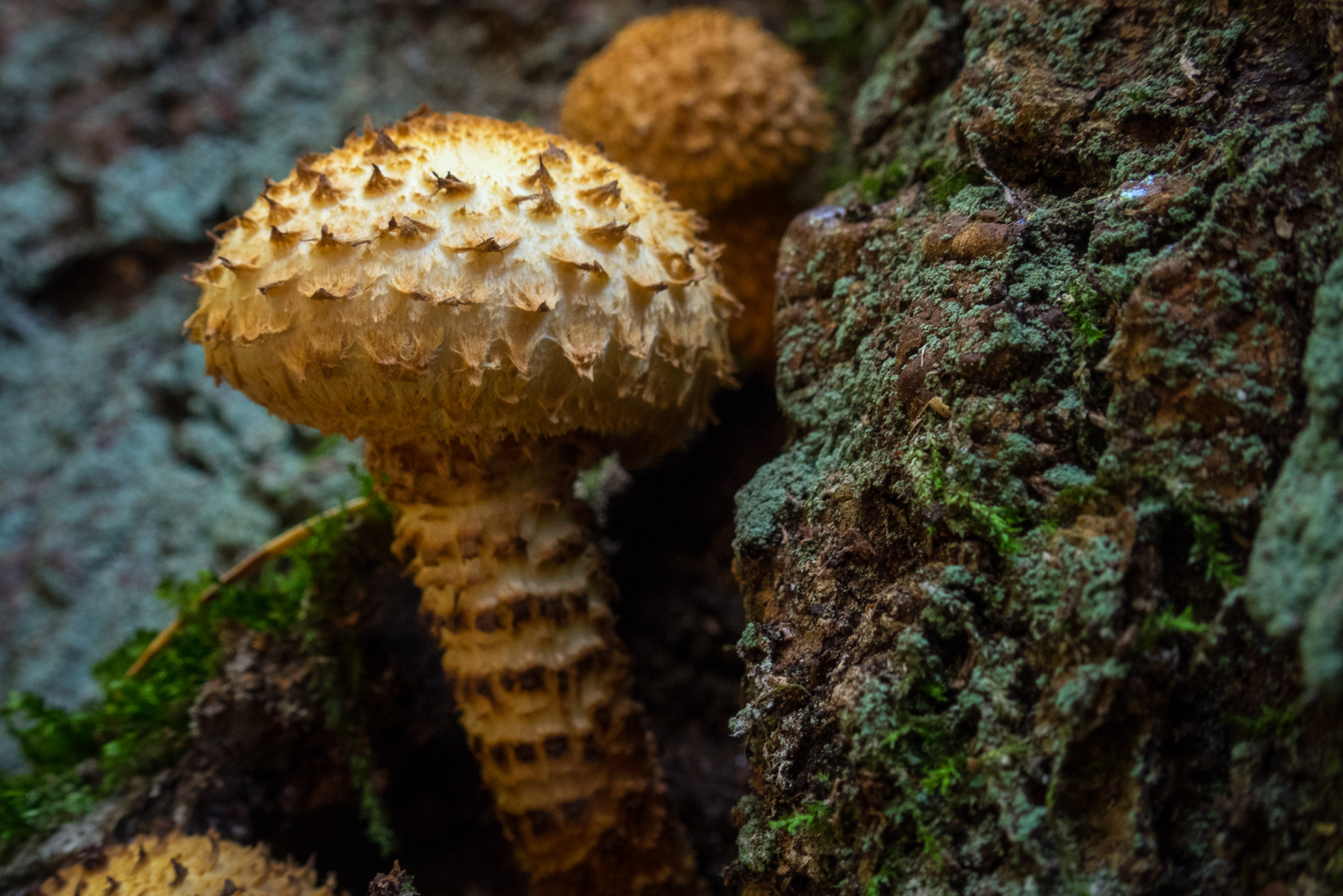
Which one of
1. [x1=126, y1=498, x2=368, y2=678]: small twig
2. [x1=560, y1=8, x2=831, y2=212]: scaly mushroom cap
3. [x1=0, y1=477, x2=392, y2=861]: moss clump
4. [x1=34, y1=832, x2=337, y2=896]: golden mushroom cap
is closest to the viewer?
[x1=34, y1=832, x2=337, y2=896]: golden mushroom cap

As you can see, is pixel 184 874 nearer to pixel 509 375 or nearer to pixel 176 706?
pixel 176 706

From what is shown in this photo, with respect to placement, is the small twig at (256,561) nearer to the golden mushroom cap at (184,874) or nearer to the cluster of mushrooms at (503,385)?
the cluster of mushrooms at (503,385)

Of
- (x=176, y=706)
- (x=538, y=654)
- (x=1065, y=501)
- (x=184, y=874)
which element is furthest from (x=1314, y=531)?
(x=176, y=706)

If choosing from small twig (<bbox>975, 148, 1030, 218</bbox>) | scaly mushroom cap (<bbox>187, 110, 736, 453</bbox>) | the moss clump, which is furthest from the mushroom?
small twig (<bbox>975, 148, 1030, 218</bbox>)

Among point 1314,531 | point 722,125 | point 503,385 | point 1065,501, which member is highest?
point 722,125

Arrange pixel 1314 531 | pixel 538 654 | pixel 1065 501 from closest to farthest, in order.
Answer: pixel 1314 531 → pixel 1065 501 → pixel 538 654

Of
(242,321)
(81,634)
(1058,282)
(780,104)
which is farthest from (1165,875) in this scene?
(81,634)

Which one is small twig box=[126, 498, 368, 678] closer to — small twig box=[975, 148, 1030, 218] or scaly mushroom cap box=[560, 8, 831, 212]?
scaly mushroom cap box=[560, 8, 831, 212]
